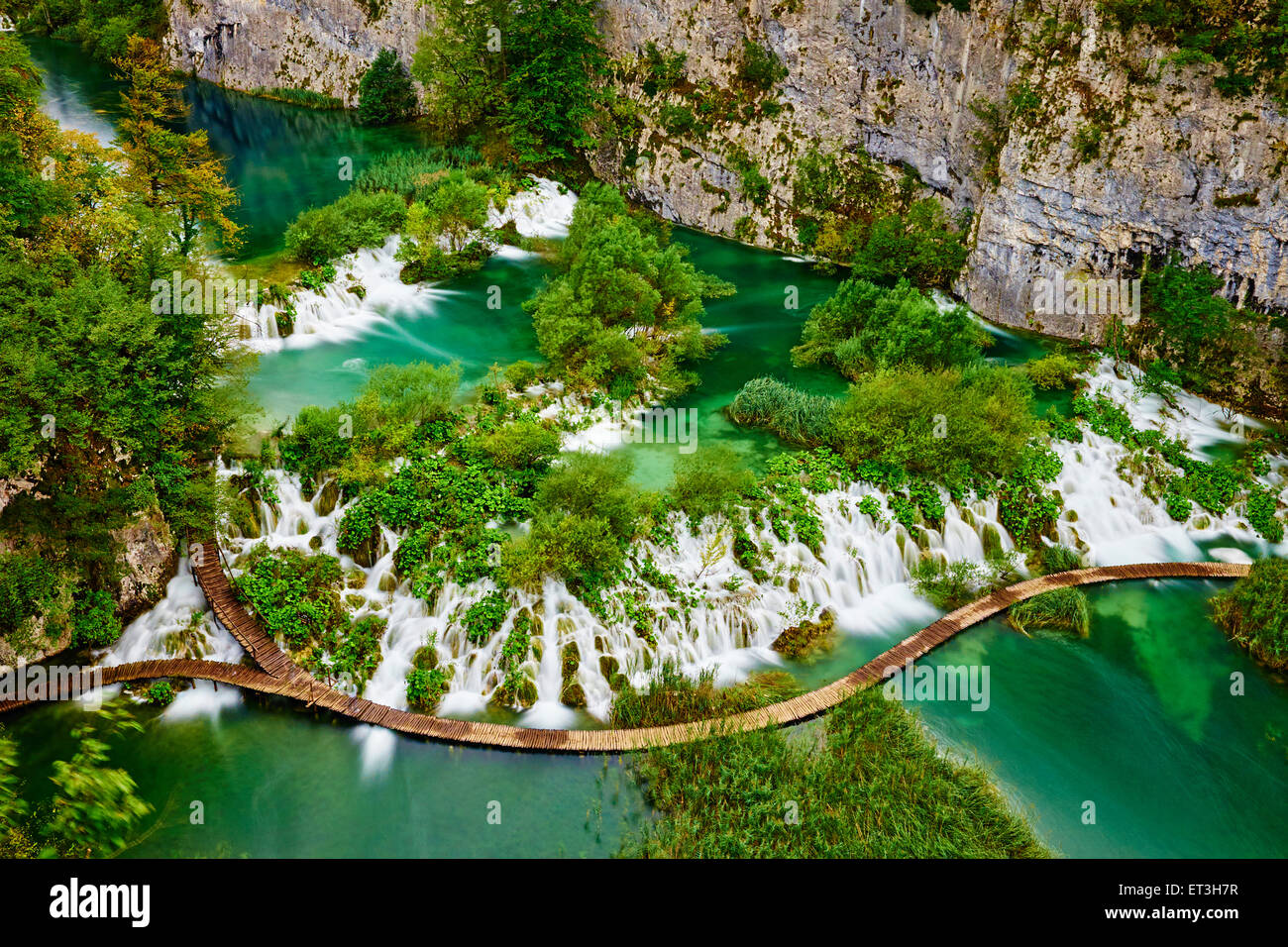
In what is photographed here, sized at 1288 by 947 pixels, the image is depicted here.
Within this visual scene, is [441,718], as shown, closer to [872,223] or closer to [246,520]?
[246,520]

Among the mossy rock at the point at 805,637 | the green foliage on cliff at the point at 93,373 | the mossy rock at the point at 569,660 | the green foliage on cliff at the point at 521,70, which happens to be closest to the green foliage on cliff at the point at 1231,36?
the mossy rock at the point at 805,637

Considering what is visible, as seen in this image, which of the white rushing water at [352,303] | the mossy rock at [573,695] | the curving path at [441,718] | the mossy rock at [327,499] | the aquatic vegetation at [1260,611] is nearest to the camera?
the curving path at [441,718]

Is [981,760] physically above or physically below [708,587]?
below

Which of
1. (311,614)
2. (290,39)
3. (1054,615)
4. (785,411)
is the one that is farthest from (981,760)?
(290,39)

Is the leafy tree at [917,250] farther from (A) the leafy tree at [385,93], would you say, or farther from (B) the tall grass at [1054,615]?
(A) the leafy tree at [385,93]

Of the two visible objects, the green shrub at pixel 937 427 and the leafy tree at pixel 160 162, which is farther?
the leafy tree at pixel 160 162

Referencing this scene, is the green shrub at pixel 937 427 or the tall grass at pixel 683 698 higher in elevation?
the green shrub at pixel 937 427

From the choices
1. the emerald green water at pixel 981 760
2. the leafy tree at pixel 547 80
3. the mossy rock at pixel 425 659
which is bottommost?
the emerald green water at pixel 981 760

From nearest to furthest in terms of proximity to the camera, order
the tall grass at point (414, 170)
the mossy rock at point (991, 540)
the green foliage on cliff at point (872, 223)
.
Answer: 1. the mossy rock at point (991, 540)
2. the green foliage on cliff at point (872, 223)
3. the tall grass at point (414, 170)
